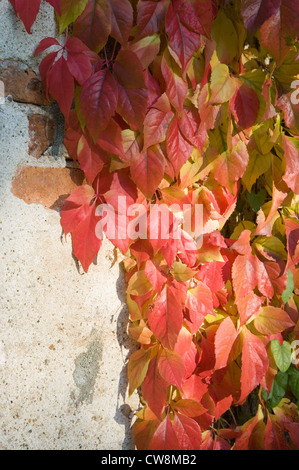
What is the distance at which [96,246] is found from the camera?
0.76 meters

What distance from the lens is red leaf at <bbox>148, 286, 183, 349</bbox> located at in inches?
31.5

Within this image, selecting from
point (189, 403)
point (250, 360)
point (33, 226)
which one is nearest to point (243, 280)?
point (250, 360)

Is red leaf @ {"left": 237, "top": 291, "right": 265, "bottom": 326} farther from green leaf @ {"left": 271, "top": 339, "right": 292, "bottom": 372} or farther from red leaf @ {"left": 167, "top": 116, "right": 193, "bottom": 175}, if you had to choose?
red leaf @ {"left": 167, "top": 116, "right": 193, "bottom": 175}

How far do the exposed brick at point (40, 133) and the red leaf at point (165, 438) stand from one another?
23.0 inches

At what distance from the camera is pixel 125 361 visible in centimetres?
89

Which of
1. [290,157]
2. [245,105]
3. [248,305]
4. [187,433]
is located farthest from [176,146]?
[187,433]

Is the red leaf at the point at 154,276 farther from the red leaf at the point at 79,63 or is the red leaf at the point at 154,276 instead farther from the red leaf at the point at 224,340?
the red leaf at the point at 79,63

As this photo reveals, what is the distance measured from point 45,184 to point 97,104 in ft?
0.59

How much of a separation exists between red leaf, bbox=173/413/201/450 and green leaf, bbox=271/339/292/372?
0.23 meters

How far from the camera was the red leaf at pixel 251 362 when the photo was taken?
2.92 ft

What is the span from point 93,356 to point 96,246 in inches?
9.1

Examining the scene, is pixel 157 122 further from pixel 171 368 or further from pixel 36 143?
pixel 171 368

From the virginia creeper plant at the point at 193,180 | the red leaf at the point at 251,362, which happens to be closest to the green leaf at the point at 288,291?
the virginia creeper plant at the point at 193,180

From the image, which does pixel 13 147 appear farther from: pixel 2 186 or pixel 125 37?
pixel 125 37
